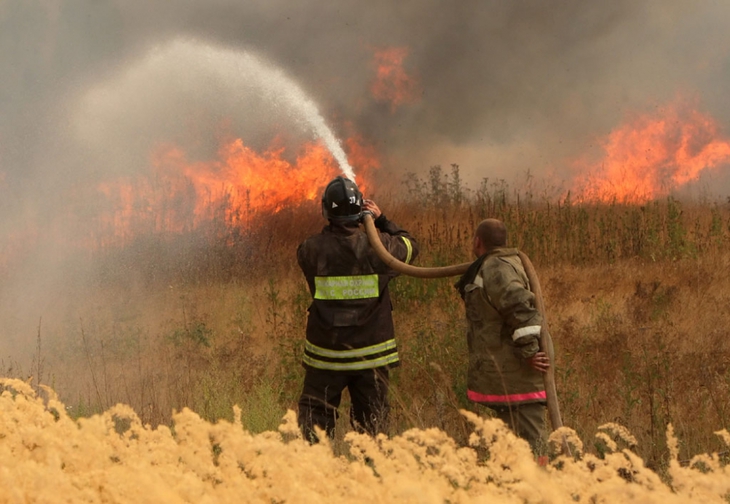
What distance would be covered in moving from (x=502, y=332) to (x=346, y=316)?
1.04 meters

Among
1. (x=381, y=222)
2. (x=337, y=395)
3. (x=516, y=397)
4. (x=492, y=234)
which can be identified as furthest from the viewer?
(x=381, y=222)

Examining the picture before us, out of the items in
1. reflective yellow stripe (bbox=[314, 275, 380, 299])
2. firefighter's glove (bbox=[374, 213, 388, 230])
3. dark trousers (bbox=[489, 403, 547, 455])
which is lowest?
dark trousers (bbox=[489, 403, 547, 455])

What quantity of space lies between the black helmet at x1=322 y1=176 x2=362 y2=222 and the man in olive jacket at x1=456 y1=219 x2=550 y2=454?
2.86ft

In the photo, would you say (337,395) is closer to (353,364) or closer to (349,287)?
(353,364)

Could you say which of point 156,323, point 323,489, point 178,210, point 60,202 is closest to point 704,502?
point 323,489

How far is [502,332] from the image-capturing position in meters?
4.45

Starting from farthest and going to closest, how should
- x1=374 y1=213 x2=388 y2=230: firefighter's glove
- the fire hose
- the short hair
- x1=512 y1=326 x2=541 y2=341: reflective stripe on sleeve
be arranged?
x1=374 y1=213 x2=388 y2=230: firefighter's glove
the short hair
the fire hose
x1=512 y1=326 x2=541 y2=341: reflective stripe on sleeve

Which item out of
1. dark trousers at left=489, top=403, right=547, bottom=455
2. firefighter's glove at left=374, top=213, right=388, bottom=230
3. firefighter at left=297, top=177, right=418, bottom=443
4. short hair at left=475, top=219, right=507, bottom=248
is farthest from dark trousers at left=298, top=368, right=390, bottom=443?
short hair at left=475, top=219, right=507, bottom=248

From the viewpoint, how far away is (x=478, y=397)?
14.8 feet

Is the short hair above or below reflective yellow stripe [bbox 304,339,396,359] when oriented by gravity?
above

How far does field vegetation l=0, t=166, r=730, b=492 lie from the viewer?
524cm

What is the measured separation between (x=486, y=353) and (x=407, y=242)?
103 cm

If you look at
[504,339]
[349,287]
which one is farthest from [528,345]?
[349,287]

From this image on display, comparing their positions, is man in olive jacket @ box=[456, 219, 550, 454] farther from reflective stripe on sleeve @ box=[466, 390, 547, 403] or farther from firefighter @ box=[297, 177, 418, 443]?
firefighter @ box=[297, 177, 418, 443]
